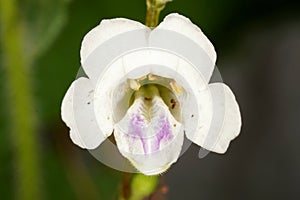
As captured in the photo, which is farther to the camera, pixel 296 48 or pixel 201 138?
pixel 296 48

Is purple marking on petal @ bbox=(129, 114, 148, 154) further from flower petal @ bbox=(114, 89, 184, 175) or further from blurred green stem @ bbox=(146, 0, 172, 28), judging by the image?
blurred green stem @ bbox=(146, 0, 172, 28)

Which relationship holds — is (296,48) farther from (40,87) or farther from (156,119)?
(156,119)

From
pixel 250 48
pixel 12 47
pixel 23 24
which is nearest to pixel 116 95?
pixel 12 47

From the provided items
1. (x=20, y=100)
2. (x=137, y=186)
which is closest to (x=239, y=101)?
(x=20, y=100)

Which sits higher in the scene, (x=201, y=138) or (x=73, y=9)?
(x=201, y=138)

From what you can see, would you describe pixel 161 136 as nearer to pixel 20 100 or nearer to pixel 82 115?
pixel 82 115

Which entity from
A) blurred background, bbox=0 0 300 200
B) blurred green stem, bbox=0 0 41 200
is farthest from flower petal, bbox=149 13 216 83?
blurred background, bbox=0 0 300 200

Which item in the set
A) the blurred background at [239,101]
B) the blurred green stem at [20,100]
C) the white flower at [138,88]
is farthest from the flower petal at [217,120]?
the blurred background at [239,101]
